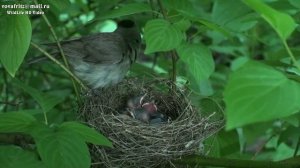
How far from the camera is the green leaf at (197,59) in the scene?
1888 millimetres

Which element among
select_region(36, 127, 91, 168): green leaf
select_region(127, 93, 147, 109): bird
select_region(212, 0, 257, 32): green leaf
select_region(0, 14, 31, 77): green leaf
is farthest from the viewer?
select_region(127, 93, 147, 109): bird

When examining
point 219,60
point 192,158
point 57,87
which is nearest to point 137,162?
point 192,158

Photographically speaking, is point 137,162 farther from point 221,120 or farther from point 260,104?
point 260,104

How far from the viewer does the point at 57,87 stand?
11.4 feet

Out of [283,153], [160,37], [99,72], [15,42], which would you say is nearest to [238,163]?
[160,37]

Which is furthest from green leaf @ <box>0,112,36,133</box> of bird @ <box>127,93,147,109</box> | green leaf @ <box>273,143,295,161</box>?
green leaf @ <box>273,143,295,161</box>

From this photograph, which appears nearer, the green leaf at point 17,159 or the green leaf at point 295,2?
the green leaf at point 17,159

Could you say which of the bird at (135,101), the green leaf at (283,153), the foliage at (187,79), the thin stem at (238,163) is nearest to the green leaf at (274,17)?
the foliage at (187,79)

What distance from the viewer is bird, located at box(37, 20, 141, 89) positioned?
2.80 m

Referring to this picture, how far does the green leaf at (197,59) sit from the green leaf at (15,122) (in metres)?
0.62

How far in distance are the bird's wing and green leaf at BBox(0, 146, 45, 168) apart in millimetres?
1202

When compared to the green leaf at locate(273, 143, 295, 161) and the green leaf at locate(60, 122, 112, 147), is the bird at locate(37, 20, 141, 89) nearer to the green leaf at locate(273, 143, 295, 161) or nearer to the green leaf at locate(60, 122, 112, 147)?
the green leaf at locate(273, 143, 295, 161)

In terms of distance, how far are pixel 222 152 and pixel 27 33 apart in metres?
1.04

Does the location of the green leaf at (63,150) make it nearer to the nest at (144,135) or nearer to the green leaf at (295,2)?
the nest at (144,135)
